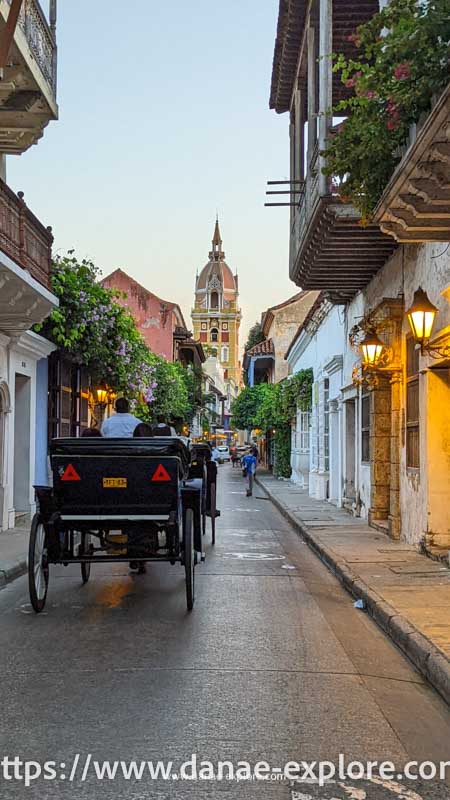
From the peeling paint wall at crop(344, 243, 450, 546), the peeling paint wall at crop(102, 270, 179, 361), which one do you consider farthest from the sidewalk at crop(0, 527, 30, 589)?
the peeling paint wall at crop(102, 270, 179, 361)

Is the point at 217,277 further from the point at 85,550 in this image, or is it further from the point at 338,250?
the point at 85,550

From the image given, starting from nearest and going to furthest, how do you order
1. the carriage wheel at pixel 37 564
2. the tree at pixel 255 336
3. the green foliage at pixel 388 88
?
the green foliage at pixel 388 88
the carriage wheel at pixel 37 564
the tree at pixel 255 336

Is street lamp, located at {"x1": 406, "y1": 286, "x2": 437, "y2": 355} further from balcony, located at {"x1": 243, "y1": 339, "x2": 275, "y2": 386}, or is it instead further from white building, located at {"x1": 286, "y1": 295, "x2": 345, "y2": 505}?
balcony, located at {"x1": 243, "y1": 339, "x2": 275, "y2": 386}

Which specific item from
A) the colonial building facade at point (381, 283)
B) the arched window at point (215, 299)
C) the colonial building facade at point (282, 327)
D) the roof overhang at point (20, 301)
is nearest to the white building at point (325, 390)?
the colonial building facade at point (381, 283)

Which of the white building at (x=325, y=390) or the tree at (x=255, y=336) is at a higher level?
the tree at (x=255, y=336)

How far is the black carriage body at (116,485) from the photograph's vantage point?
8.40m

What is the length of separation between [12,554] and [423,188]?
7.40m

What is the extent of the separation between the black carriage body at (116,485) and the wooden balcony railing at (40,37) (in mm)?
7704

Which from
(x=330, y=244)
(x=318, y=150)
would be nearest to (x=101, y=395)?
(x=330, y=244)

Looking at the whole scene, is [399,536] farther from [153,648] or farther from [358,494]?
[153,648]

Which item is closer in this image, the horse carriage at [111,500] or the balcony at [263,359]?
the horse carriage at [111,500]

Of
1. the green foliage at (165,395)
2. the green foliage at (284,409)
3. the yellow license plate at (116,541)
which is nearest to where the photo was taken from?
the yellow license plate at (116,541)

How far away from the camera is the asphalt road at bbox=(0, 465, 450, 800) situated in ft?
14.1

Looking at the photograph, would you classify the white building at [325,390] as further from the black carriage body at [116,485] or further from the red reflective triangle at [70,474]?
the red reflective triangle at [70,474]
